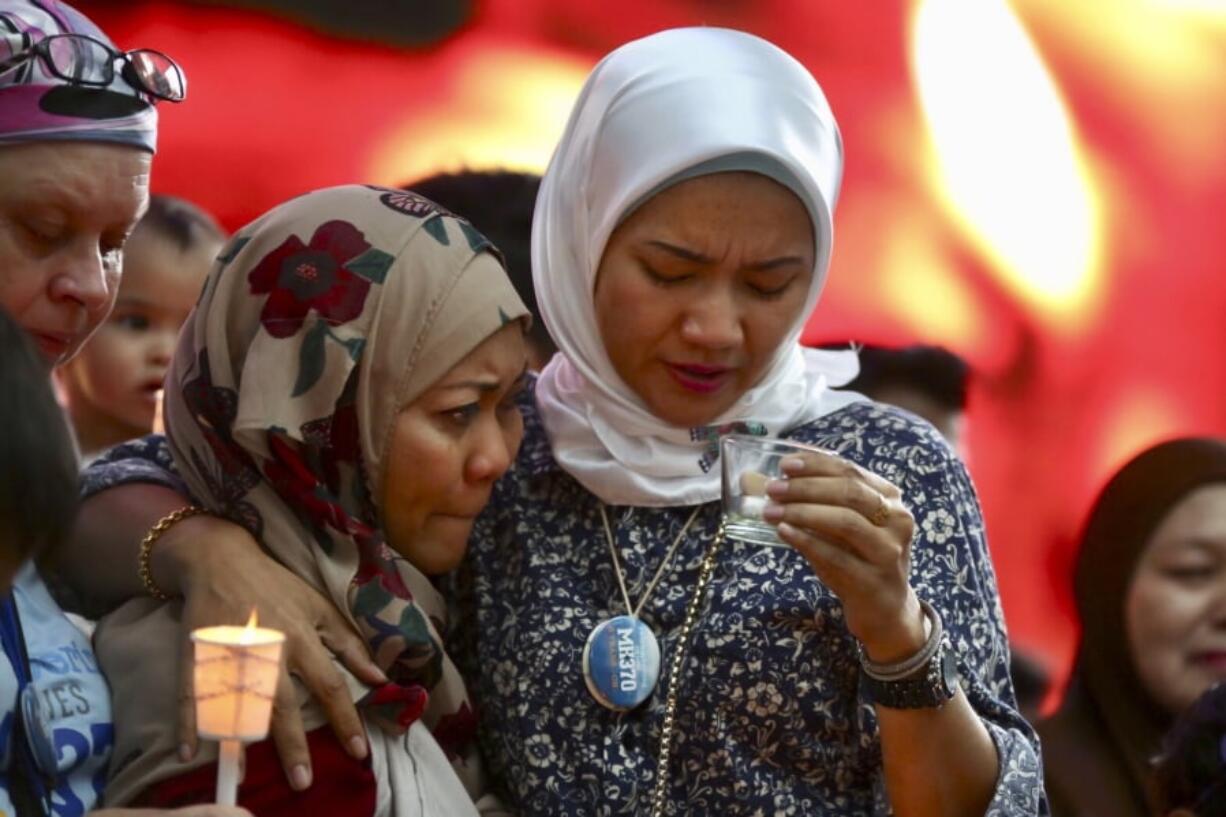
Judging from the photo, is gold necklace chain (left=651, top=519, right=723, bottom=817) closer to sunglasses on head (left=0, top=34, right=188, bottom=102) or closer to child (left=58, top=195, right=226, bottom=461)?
sunglasses on head (left=0, top=34, right=188, bottom=102)

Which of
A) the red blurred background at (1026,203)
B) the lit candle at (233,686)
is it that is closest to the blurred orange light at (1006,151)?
the red blurred background at (1026,203)

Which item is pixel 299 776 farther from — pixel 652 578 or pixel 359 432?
pixel 652 578

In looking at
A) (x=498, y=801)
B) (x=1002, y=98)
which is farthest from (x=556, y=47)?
(x=498, y=801)

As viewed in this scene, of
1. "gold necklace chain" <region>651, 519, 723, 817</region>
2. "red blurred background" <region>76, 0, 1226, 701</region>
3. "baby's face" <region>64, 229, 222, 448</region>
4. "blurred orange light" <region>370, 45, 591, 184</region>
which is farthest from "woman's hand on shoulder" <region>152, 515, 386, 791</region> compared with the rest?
"red blurred background" <region>76, 0, 1226, 701</region>

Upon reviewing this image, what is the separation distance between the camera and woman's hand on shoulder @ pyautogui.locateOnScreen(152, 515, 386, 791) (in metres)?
2.27

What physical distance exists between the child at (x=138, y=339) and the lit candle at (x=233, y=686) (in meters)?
2.42

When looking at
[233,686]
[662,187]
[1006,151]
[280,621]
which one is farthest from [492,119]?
[233,686]

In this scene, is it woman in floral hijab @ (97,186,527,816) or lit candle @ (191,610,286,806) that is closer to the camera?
lit candle @ (191,610,286,806)

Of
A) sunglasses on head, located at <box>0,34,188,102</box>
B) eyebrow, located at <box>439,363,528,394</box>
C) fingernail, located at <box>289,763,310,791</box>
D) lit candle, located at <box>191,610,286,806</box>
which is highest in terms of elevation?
sunglasses on head, located at <box>0,34,188,102</box>

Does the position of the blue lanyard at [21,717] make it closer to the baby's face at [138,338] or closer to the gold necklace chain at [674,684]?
the gold necklace chain at [674,684]

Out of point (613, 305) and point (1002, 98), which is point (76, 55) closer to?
point (613, 305)

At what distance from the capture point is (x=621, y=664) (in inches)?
102

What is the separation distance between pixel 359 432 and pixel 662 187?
58 cm

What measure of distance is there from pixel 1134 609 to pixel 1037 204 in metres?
1.80
